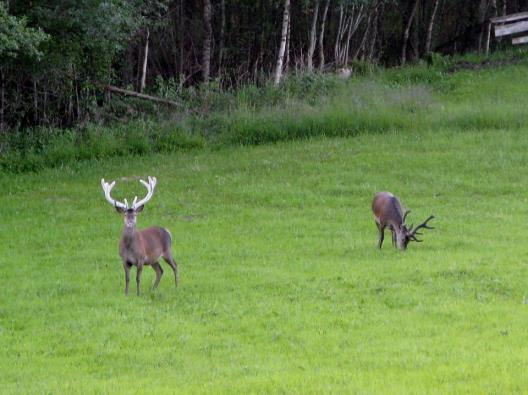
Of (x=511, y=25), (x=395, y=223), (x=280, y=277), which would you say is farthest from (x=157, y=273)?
(x=511, y=25)

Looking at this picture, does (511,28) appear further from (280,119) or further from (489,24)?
(280,119)

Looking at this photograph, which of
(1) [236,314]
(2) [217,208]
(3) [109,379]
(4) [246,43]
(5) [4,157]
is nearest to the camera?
(3) [109,379]

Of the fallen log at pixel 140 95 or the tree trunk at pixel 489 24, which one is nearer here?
the fallen log at pixel 140 95

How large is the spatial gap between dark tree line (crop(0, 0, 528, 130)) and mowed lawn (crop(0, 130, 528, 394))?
3.35 m

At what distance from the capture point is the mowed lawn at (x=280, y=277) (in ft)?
33.5

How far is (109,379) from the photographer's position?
33.6ft

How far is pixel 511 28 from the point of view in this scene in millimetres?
37375

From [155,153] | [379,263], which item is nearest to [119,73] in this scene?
[155,153]

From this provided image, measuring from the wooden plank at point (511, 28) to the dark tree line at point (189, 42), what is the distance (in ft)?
7.47

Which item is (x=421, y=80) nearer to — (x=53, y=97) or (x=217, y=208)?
(x=53, y=97)

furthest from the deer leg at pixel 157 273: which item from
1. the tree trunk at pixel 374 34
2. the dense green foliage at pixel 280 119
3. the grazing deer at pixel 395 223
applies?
the tree trunk at pixel 374 34

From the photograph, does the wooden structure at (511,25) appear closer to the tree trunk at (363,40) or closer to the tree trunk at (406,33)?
the tree trunk at (406,33)

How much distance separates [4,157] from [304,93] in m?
9.08

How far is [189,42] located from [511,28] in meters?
11.0
